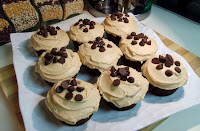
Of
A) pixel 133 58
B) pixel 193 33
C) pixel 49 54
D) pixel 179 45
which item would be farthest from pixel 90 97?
pixel 193 33

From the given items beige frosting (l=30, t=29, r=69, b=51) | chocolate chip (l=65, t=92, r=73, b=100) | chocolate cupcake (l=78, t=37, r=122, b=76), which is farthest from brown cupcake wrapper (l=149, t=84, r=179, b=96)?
beige frosting (l=30, t=29, r=69, b=51)

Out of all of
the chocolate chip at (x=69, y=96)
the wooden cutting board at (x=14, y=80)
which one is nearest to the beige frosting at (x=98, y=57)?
the chocolate chip at (x=69, y=96)

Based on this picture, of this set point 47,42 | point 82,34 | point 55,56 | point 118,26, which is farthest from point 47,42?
point 118,26

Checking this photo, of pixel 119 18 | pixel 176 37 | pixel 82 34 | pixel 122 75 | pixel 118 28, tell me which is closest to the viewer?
pixel 122 75

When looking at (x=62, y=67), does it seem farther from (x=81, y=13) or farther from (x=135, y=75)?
(x=81, y=13)

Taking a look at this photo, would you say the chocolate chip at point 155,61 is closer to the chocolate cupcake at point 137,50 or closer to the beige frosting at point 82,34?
the chocolate cupcake at point 137,50

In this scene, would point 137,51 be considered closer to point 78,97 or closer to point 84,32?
point 84,32
